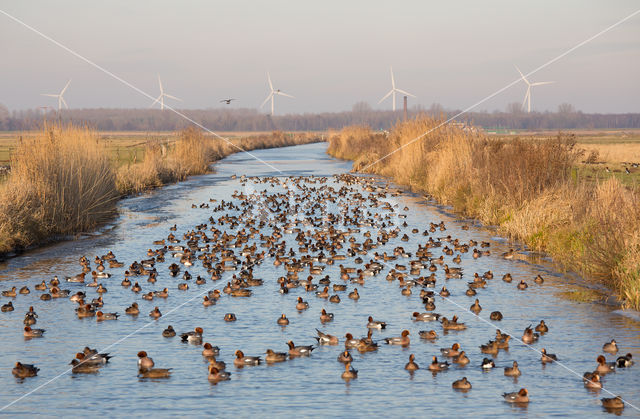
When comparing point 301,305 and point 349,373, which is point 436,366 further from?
point 301,305

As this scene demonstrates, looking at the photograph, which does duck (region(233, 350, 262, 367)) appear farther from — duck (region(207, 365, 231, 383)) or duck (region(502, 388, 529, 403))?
duck (region(502, 388, 529, 403))

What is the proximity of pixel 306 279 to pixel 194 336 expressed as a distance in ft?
21.5

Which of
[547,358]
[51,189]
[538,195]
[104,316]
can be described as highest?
[51,189]

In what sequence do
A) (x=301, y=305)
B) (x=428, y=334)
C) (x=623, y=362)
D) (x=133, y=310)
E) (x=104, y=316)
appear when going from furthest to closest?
(x=301, y=305), (x=133, y=310), (x=104, y=316), (x=428, y=334), (x=623, y=362)

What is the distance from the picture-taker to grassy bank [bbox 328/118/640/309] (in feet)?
57.4

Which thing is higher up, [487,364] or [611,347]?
[611,347]

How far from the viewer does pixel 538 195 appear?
26.9 m

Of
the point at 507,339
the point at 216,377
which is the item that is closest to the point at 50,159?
the point at 216,377

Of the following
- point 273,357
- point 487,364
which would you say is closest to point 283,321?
point 273,357

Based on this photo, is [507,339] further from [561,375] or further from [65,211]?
[65,211]

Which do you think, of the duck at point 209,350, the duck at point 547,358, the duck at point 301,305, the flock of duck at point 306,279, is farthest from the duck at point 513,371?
the duck at point 301,305

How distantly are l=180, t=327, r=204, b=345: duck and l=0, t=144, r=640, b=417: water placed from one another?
25cm

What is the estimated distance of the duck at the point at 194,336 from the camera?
14.2 m

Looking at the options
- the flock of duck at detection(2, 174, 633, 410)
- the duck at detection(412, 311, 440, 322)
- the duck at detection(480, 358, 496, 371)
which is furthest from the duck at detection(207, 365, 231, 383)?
the duck at detection(412, 311, 440, 322)
